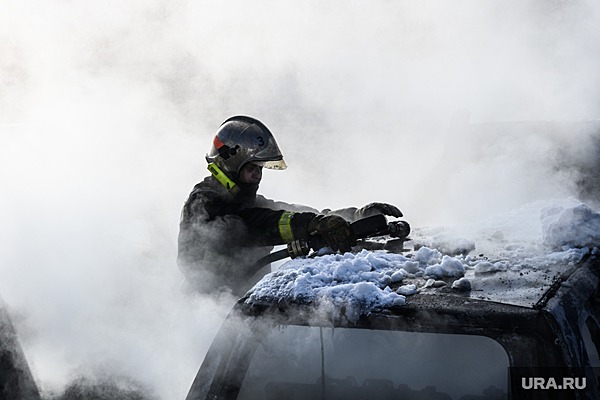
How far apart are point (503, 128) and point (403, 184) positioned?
10.0 feet

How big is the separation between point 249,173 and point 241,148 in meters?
0.16

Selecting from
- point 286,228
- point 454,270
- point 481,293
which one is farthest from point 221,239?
point 481,293

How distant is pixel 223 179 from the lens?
445 cm

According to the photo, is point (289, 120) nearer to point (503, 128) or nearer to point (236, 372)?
point (503, 128)

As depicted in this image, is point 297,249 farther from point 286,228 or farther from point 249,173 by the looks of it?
point 249,173

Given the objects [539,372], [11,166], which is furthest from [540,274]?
[11,166]

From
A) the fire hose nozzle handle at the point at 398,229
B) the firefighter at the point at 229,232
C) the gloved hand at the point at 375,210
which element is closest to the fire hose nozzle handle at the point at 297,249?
the firefighter at the point at 229,232

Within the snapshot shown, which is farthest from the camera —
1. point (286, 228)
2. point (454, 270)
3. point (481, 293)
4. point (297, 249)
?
point (286, 228)

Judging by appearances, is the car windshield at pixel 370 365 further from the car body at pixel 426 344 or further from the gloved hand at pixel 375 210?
the gloved hand at pixel 375 210

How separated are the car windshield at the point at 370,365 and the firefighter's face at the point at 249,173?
6.95ft

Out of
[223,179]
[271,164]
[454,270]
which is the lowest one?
[454,270]

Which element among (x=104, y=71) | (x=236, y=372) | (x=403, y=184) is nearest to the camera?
(x=236, y=372)

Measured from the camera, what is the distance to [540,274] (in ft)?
8.14

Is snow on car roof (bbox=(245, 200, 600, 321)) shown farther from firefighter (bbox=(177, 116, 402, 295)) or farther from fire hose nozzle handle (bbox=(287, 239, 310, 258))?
firefighter (bbox=(177, 116, 402, 295))
